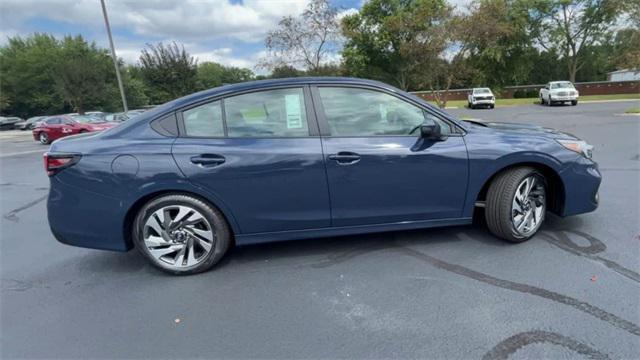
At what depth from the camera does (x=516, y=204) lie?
3248 mm

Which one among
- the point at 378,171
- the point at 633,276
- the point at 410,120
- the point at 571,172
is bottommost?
the point at 633,276

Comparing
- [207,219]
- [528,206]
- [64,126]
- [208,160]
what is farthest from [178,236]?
[64,126]

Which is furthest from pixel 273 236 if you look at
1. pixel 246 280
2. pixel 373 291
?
pixel 373 291

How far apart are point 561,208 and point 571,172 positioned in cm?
36

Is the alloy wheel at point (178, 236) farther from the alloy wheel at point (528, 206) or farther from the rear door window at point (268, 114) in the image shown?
the alloy wheel at point (528, 206)

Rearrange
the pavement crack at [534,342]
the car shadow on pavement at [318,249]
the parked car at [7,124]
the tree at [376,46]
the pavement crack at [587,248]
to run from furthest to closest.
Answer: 1. the parked car at [7,124]
2. the tree at [376,46]
3. the car shadow on pavement at [318,249]
4. the pavement crack at [587,248]
5. the pavement crack at [534,342]

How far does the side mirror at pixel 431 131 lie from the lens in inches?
117

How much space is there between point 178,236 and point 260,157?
998 mm

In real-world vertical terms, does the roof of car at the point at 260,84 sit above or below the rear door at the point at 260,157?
above

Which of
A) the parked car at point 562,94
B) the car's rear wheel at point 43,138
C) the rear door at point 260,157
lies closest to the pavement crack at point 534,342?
the rear door at point 260,157

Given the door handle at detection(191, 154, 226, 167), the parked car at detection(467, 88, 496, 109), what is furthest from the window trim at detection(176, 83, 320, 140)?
the parked car at detection(467, 88, 496, 109)

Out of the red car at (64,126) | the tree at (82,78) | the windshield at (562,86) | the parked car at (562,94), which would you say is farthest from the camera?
the tree at (82,78)

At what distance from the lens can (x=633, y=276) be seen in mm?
2723

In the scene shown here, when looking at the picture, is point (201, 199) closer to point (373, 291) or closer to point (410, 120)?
point (373, 291)
